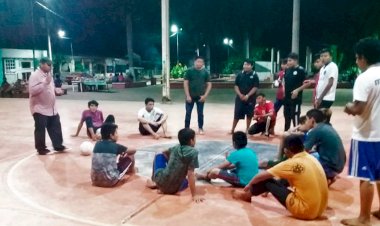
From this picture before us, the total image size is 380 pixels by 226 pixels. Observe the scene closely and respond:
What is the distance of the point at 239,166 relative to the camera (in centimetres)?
508

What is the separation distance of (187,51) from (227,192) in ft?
163

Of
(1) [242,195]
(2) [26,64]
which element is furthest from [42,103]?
(2) [26,64]

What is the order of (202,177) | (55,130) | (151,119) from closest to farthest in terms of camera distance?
(202,177), (55,130), (151,119)

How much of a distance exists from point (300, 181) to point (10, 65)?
30.5 m

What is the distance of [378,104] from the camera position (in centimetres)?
378

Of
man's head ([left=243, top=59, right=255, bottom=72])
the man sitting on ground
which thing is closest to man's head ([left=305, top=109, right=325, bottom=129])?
man's head ([left=243, top=59, right=255, bottom=72])

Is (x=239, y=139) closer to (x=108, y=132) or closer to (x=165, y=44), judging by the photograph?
(x=108, y=132)

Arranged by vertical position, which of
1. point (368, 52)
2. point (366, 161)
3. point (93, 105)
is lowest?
point (366, 161)

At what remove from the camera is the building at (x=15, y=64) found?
29.4 metres

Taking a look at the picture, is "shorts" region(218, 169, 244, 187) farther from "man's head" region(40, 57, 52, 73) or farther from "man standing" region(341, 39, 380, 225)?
"man's head" region(40, 57, 52, 73)

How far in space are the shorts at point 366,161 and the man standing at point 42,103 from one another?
531 centimetres

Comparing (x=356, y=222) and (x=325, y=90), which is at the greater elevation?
(x=325, y=90)

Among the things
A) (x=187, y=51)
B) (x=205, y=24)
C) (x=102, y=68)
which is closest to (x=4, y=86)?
(x=205, y=24)

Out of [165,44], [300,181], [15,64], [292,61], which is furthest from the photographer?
[15,64]
